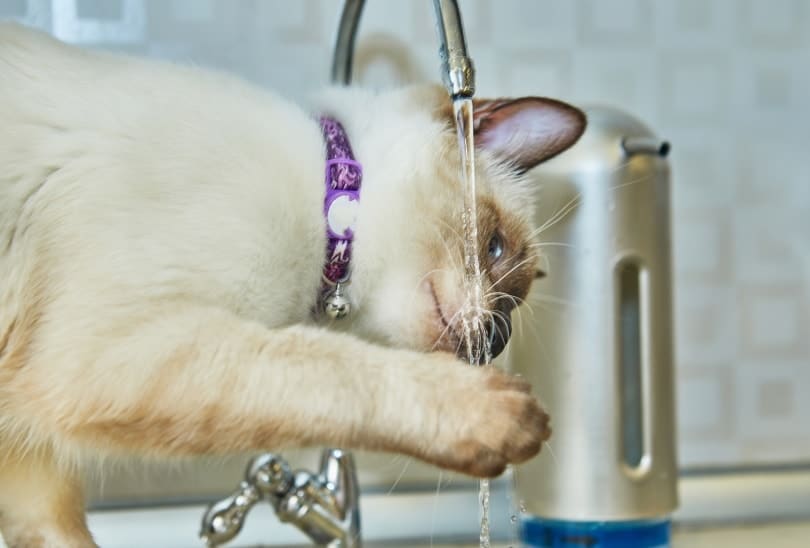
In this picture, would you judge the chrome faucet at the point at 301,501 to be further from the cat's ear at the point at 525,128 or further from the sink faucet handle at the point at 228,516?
the cat's ear at the point at 525,128

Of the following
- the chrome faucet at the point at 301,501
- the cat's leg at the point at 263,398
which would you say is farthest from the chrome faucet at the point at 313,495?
the cat's leg at the point at 263,398

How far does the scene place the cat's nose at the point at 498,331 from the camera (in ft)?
2.96

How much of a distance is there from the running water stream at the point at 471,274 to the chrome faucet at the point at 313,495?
240 millimetres

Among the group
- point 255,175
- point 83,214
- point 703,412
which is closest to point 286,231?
point 255,175

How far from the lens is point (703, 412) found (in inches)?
53.5

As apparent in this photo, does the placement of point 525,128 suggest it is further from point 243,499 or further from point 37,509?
point 37,509

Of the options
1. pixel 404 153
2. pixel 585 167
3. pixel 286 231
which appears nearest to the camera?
pixel 286 231

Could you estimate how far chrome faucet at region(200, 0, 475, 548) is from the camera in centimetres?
106

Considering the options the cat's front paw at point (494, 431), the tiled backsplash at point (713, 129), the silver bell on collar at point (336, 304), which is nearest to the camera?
the cat's front paw at point (494, 431)

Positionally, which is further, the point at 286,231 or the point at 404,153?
the point at 404,153

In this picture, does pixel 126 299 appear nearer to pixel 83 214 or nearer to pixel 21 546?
pixel 83 214

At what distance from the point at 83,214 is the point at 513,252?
432mm

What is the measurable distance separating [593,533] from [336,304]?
43 centimetres

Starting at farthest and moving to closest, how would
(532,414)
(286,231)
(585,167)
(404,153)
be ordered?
(585,167), (404,153), (286,231), (532,414)
